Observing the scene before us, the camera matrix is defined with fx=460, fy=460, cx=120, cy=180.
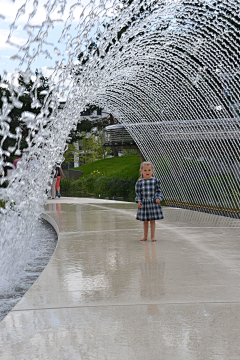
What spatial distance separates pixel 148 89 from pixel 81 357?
11790 millimetres

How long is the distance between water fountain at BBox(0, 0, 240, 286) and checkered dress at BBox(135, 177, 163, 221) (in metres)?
1.59

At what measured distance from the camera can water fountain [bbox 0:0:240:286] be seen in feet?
26.0

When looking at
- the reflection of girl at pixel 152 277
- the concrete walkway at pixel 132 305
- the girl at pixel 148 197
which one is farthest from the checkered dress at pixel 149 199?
the reflection of girl at pixel 152 277

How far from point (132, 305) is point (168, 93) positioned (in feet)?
33.9

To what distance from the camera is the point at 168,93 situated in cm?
1315

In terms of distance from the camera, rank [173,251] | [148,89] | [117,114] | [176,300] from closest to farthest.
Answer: [176,300], [173,251], [148,89], [117,114]

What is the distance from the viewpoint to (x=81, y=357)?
2.54m

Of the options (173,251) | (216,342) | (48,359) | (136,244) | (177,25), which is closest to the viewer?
(48,359)

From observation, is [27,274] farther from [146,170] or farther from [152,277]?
[146,170]

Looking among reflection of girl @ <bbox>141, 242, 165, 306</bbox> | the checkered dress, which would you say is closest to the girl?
the checkered dress

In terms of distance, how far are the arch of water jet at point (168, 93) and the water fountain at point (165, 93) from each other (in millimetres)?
27

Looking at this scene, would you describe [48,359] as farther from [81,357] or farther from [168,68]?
[168,68]

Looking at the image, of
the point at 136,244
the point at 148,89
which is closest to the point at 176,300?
the point at 136,244

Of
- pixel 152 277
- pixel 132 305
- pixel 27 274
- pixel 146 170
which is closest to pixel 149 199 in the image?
pixel 146 170
